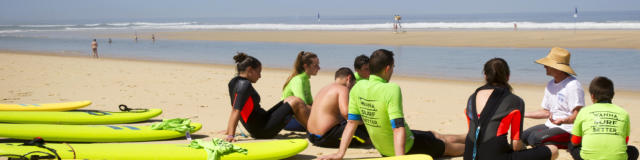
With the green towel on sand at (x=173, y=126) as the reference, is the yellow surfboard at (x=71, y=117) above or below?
above

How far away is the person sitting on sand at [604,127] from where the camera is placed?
4324 millimetres

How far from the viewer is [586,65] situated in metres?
16.3

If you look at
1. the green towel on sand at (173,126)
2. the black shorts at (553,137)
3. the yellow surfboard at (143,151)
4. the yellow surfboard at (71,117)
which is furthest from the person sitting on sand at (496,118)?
the yellow surfboard at (71,117)

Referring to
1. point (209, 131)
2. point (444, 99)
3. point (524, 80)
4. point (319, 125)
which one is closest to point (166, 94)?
point (209, 131)

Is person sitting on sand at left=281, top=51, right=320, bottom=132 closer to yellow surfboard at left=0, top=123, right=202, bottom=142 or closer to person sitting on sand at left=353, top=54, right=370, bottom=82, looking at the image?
person sitting on sand at left=353, top=54, right=370, bottom=82

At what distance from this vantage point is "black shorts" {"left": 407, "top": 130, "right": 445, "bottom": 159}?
5.08 meters

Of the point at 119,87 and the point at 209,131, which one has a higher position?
the point at 119,87

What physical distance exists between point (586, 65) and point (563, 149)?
38.7 feet

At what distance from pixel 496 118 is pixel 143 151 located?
2.99m

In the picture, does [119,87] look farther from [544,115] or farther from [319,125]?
[544,115]

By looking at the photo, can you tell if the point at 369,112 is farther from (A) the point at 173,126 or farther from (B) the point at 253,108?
(A) the point at 173,126

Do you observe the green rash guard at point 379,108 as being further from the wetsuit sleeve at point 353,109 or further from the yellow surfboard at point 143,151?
the yellow surfboard at point 143,151

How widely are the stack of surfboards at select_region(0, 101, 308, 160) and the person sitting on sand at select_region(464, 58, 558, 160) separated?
1967 millimetres

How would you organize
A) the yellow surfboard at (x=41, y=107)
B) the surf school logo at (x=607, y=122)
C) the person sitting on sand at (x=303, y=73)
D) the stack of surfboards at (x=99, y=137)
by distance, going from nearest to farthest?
the surf school logo at (x=607, y=122) < the stack of surfboards at (x=99, y=137) < the person sitting on sand at (x=303, y=73) < the yellow surfboard at (x=41, y=107)
